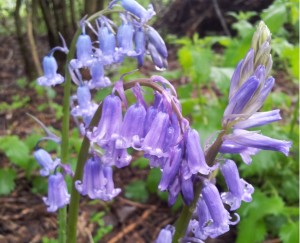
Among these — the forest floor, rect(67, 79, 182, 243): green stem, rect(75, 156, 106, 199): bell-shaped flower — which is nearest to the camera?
rect(67, 79, 182, 243): green stem

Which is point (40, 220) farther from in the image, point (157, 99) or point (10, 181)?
point (157, 99)

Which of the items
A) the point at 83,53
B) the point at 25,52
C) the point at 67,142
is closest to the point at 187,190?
the point at 83,53

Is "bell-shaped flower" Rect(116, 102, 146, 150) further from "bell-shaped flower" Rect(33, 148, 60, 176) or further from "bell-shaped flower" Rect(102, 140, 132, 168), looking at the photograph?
"bell-shaped flower" Rect(33, 148, 60, 176)

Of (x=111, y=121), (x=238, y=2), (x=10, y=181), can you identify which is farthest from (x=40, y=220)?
(x=238, y=2)

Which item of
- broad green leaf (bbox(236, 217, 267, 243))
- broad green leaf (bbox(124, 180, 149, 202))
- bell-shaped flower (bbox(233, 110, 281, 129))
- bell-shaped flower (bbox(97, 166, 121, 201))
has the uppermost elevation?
bell-shaped flower (bbox(233, 110, 281, 129))

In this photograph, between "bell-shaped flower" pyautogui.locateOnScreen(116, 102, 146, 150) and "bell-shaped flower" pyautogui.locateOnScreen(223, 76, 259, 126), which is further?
"bell-shaped flower" pyautogui.locateOnScreen(116, 102, 146, 150)

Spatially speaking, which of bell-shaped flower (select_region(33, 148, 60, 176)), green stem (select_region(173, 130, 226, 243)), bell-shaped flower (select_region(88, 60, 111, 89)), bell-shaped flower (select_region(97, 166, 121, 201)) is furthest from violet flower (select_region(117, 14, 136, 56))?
bell-shaped flower (select_region(33, 148, 60, 176))
